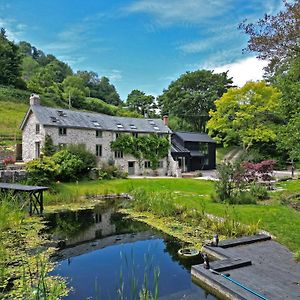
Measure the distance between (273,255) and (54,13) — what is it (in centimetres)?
1649

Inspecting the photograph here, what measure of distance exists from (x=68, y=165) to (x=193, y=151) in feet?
65.2

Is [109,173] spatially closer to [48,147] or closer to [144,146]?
[48,147]

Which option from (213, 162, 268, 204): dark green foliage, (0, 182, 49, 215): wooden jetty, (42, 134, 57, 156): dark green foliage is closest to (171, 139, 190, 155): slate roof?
(42, 134, 57, 156): dark green foliage

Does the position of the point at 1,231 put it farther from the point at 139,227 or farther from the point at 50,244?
the point at 139,227

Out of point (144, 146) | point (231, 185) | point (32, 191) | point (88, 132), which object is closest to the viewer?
point (32, 191)

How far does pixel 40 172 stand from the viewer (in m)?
22.8

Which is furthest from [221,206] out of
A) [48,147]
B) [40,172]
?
[48,147]

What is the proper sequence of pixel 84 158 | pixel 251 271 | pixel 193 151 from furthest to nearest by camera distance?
pixel 193 151, pixel 84 158, pixel 251 271

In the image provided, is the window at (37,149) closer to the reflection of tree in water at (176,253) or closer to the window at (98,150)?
the window at (98,150)

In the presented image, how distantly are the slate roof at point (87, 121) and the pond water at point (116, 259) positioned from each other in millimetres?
15398

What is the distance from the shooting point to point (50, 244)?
1179cm

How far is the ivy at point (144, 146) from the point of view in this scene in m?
34.0

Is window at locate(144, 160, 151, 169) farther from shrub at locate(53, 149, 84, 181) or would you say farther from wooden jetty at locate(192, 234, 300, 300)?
wooden jetty at locate(192, 234, 300, 300)

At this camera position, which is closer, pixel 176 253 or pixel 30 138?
pixel 176 253
